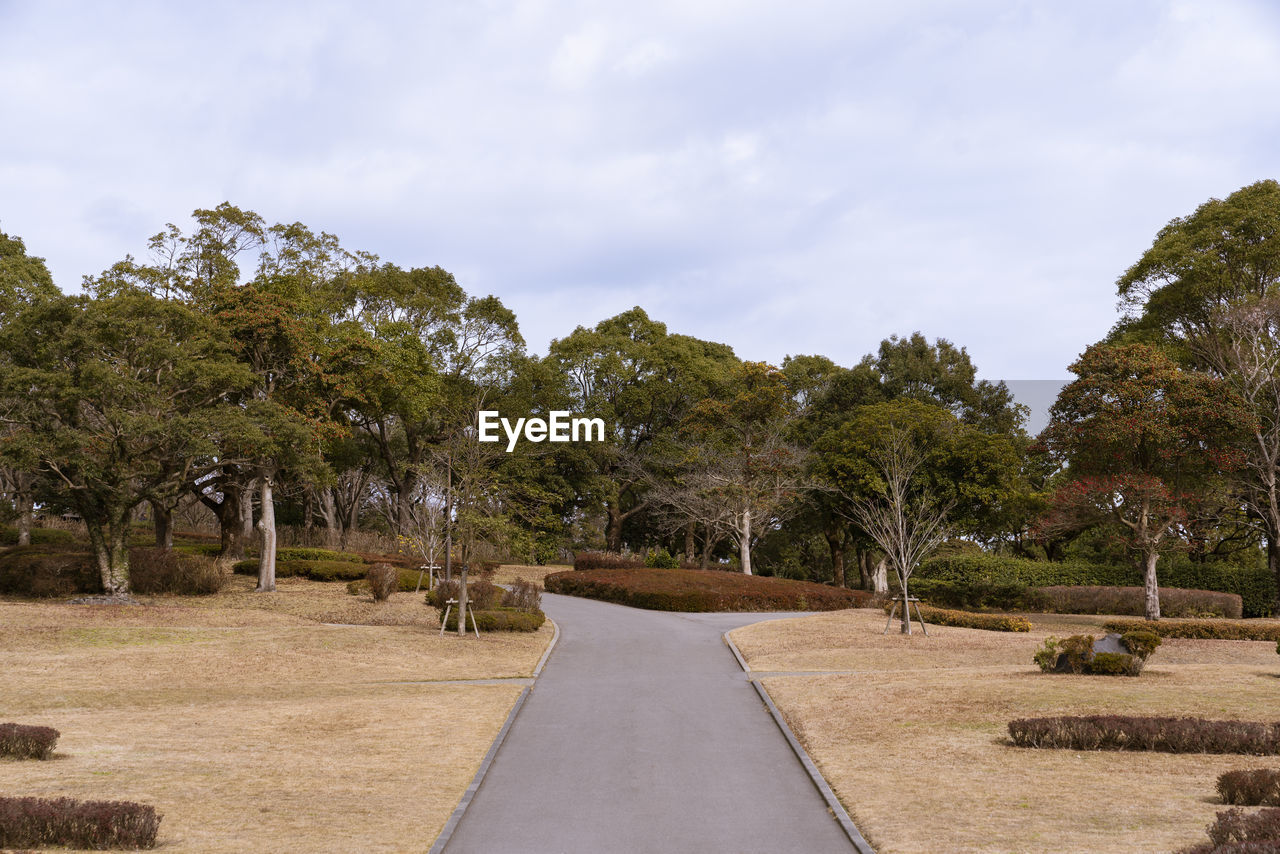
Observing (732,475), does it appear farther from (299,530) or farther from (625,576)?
(299,530)

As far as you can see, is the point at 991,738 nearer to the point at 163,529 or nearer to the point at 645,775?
the point at 645,775

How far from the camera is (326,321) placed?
109 ft

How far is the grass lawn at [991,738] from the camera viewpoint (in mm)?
8055

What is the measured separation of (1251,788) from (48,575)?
30252mm

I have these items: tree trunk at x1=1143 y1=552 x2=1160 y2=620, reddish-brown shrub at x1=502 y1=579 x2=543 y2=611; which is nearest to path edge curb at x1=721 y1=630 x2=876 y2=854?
reddish-brown shrub at x1=502 y1=579 x2=543 y2=611

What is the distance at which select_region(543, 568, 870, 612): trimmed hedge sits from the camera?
31.2 meters

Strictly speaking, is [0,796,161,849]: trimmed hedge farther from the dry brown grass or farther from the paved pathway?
the dry brown grass

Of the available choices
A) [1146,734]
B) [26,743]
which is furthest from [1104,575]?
[26,743]

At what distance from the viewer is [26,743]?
409 inches

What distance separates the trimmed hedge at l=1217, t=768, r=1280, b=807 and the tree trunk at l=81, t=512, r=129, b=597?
1083 inches

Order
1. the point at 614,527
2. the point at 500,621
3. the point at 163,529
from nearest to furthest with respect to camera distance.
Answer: the point at 500,621 < the point at 163,529 < the point at 614,527

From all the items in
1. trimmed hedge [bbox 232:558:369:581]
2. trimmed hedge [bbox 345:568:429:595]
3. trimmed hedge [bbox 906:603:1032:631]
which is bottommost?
trimmed hedge [bbox 906:603:1032:631]

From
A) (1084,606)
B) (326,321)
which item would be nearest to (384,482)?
(326,321)

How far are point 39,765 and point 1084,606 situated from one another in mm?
34975
